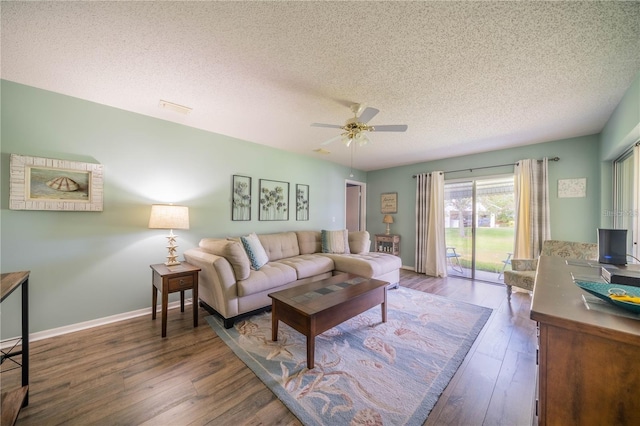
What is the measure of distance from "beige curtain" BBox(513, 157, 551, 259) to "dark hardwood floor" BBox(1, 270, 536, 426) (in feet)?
5.95

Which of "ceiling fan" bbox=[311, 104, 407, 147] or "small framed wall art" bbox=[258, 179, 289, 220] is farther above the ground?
"ceiling fan" bbox=[311, 104, 407, 147]

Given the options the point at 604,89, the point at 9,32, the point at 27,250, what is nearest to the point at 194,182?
the point at 27,250

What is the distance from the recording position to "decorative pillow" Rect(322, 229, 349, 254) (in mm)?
4188

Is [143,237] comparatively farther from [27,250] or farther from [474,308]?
[474,308]

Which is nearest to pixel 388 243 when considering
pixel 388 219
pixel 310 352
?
pixel 388 219

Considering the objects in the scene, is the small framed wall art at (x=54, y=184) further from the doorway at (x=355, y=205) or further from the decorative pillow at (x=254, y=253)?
the doorway at (x=355, y=205)

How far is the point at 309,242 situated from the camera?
4.26 meters

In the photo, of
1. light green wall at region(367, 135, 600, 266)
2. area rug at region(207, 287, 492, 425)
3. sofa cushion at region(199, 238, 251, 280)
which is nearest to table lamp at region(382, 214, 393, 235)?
light green wall at region(367, 135, 600, 266)

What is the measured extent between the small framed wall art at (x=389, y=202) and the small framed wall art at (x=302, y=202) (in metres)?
2.12

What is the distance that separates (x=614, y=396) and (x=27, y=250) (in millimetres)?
4118

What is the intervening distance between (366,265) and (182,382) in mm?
2464

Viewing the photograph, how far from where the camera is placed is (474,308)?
2.98 m

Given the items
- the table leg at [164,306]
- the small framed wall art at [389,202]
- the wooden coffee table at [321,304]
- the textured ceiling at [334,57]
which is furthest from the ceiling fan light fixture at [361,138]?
the small framed wall art at [389,202]

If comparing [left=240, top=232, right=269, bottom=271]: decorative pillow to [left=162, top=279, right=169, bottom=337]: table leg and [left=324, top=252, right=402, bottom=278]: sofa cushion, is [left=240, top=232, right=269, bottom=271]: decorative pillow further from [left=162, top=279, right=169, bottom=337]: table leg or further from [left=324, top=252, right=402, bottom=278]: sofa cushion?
[left=324, top=252, right=402, bottom=278]: sofa cushion
